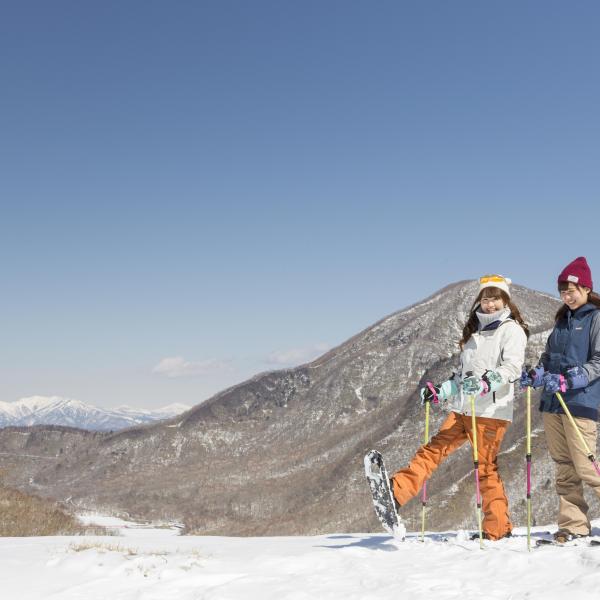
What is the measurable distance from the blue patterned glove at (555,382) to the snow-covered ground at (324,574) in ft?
6.39

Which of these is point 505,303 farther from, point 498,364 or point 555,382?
point 555,382

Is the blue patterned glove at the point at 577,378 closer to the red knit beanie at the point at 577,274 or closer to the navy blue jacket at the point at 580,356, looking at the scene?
the navy blue jacket at the point at 580,356

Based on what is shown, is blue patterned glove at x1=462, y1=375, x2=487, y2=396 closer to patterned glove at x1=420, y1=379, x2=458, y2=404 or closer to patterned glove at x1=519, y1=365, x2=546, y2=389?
patterned glove at x1=420, y1=379, x2=458, y2=404

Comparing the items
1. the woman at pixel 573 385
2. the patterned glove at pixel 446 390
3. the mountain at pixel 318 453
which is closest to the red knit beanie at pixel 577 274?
the woman at pixel 573 385

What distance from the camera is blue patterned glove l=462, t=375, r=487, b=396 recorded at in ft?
27.0

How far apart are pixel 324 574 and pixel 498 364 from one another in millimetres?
3727

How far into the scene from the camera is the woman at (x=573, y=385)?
27.1ft

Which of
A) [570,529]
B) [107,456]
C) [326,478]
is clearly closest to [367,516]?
[326,478]

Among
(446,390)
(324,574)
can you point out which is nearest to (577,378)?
(446,390)

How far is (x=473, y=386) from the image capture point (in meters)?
8.26

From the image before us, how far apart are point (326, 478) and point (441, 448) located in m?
107

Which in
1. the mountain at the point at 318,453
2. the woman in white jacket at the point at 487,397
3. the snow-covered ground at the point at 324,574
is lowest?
the mountain at the point at 318,453

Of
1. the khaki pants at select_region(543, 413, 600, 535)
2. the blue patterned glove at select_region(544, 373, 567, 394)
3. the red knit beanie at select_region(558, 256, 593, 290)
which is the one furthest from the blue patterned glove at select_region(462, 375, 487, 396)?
the red knit beanie at select_region(558, 256, 593, 290)

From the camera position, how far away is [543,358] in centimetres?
912
